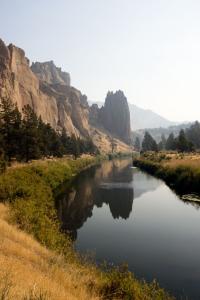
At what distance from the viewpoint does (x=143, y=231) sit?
33.5m

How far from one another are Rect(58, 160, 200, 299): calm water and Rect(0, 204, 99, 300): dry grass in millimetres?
7335

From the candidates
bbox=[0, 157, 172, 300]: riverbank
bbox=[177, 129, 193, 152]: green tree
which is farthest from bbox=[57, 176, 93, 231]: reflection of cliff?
bbox=[177, 129, 193, 152]: green tree

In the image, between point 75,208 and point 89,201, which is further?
point 89,201

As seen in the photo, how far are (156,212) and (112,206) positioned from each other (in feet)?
24.1

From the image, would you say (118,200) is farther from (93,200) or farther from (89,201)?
(89,201)

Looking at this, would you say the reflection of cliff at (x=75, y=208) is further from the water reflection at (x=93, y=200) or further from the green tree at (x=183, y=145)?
the green tree at (x=183, y=145)

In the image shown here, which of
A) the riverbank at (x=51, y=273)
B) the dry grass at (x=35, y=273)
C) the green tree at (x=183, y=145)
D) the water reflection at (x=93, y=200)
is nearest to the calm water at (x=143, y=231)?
the water reflection at (x=93, y=200)

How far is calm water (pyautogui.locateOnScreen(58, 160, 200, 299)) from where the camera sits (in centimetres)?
2291

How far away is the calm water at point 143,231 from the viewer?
22906 millimetres

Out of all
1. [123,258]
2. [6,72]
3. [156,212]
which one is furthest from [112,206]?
[6,72]

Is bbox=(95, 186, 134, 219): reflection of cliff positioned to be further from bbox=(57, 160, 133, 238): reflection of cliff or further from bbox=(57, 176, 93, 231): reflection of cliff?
bbox=(57, 176, 93, 231): reflection of cliff

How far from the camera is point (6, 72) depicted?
151 m

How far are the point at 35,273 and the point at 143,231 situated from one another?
21539mm

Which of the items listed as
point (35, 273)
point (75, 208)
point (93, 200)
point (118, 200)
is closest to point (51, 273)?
point (35, 273)
